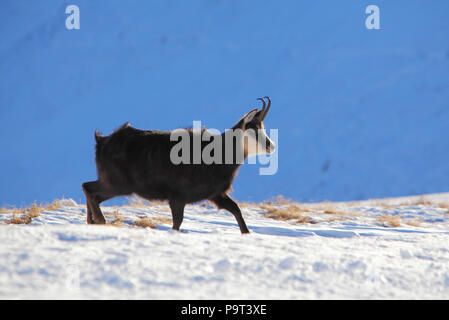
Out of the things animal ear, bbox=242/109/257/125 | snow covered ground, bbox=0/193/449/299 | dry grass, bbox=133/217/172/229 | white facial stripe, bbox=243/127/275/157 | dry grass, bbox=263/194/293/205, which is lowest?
snow covered ground, bbox=0/193/449/299

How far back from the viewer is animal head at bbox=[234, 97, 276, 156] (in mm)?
6877

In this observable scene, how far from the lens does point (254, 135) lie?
22.7 feet

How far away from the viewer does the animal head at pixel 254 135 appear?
271 inches

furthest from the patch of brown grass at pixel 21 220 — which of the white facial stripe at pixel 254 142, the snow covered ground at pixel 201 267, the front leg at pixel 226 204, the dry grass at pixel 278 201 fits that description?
the dry grass at pixel 278 201

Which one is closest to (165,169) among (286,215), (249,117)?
(249,117)

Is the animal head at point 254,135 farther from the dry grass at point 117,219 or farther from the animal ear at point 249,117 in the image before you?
the dry grass at point 117,219

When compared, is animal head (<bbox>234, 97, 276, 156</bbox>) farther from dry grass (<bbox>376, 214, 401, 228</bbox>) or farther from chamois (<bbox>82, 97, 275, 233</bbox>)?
dry grass (<bbox>376, 214, 401, 228</bbox>)

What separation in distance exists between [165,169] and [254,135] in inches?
50.1

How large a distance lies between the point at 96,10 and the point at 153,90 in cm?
1405

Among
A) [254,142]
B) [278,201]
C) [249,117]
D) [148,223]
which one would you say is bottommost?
[148,223]

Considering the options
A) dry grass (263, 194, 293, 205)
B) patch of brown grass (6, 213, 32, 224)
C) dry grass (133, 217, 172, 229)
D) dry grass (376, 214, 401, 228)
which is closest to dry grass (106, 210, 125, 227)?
dry grass (133, 217, 172, 229)

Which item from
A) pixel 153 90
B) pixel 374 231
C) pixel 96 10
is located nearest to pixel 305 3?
pixel 153 90

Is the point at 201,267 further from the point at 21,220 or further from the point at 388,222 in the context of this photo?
the point at 388,222
